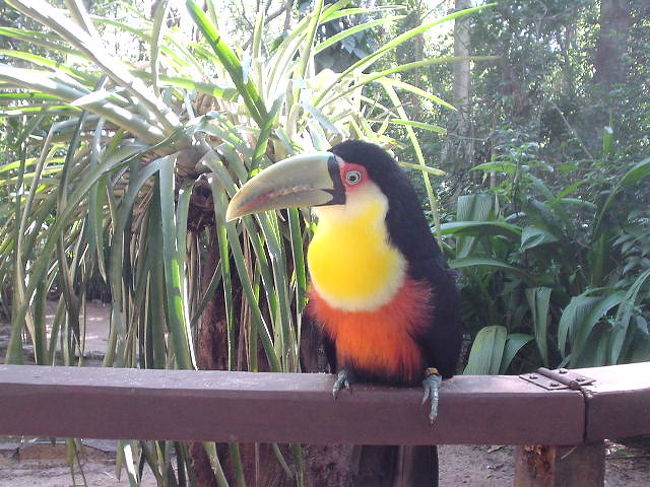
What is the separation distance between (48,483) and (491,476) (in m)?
2.26

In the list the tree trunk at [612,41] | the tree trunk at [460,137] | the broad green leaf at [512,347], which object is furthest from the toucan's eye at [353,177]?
the tree trunk at [612,41]

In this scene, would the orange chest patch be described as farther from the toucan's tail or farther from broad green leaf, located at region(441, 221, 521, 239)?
broad green leaf, located at region(441, 221, 521, 239)

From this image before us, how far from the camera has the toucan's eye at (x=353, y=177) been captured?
4.41 feet

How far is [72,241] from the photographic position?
6.26ft

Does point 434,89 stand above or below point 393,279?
above

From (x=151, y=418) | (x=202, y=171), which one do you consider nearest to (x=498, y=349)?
(x=202, y=171)

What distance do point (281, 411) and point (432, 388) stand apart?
28 centimetres

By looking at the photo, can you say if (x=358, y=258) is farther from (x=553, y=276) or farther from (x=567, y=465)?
(x=553, y=276)

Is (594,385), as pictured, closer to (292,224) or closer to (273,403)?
(273,403)

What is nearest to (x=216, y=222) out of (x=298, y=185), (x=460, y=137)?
(x=298, y=185)

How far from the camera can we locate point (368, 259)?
1.29m

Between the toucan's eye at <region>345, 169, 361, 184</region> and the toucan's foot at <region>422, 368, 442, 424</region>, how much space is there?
407 millimetres

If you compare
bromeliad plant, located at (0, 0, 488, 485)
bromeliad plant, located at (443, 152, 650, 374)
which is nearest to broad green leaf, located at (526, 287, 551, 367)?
bromeliad plant, located at (443, 152, 650, 374)

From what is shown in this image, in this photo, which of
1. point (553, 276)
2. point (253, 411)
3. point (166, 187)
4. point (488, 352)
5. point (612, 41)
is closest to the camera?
point (253, 411)
